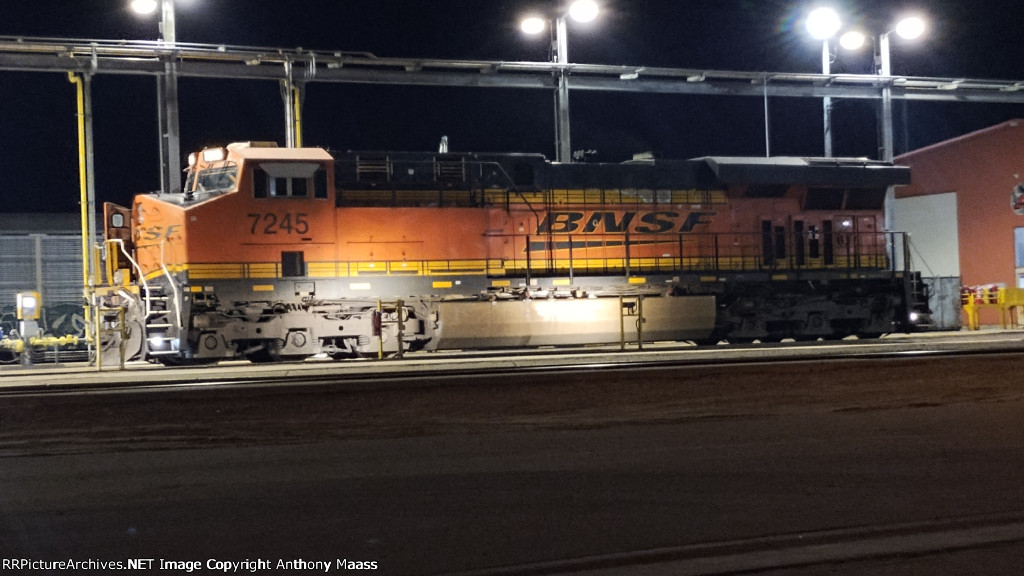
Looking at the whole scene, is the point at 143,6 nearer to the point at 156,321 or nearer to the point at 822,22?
the point at 156,321

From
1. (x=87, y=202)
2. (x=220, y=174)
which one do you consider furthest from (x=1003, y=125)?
(x=87, y=202)

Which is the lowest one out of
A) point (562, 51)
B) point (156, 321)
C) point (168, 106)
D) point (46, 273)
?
point (156, 321)

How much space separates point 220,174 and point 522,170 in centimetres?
547

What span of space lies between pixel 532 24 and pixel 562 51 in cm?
92

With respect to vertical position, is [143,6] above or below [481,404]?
above

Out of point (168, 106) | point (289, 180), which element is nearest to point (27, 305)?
point (168, 106)

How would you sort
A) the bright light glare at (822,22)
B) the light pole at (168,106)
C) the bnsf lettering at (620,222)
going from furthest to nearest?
the bright light glare at (822,22) < the light pole at (168,106) < the bnsf lettering at (620,222)

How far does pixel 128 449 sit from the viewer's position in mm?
8102

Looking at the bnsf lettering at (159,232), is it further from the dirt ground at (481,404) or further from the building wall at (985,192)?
the building wall at (985,192)

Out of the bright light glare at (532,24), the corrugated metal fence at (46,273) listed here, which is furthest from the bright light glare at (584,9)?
the corrugated metal fence at (46,273)

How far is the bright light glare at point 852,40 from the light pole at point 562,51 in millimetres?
7507

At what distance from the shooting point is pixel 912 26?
24.3 meters

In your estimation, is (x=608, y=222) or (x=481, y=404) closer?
(x=481, y=404)

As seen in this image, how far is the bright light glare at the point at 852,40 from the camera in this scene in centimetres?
2418
